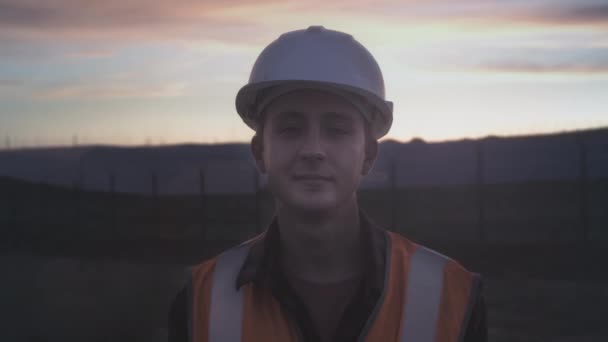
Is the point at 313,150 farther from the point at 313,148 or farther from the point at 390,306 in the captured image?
the point at 390,306

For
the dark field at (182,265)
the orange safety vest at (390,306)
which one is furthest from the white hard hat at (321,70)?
the dark field at (182,265)

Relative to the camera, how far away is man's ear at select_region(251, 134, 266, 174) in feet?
8.63

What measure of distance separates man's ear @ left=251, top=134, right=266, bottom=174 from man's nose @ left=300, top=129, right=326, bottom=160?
0.33 meters

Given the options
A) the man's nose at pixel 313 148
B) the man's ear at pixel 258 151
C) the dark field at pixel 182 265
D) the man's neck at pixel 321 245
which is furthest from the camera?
the dark field at pixel 182 265

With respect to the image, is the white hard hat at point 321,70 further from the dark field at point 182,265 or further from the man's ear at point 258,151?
the dark field at point 182,265

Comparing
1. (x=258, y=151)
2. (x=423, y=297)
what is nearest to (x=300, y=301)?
(x=423, y=297)

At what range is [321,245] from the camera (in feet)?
7.97

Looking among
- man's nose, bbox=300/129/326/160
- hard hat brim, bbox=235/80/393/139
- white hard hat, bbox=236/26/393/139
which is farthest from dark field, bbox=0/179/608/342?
man's nose, bbox=300/129/326/160

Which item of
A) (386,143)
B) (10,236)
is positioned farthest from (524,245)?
(386,143)

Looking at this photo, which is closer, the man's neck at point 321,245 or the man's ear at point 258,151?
the man's neck at point 321,245

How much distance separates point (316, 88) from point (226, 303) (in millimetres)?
781

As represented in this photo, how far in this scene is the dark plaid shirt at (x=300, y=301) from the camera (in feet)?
7.61

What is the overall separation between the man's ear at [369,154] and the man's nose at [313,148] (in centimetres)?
35

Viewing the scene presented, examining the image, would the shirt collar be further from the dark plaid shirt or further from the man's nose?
the man's nose
